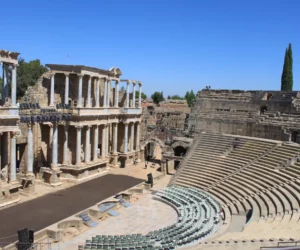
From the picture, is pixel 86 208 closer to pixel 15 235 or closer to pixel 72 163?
pixel 15 235

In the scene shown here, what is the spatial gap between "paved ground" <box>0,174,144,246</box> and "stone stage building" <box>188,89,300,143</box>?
10738 millimetres

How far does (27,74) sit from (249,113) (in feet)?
120

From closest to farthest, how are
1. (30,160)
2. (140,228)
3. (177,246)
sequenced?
1. (177,246)
2. (140,228)
3. (30,160)

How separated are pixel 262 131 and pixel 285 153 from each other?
6.13 meters

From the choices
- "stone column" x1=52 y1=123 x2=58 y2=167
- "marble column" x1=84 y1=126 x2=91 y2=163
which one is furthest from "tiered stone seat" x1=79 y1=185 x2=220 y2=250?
"stone column" x1=52 y1=123 x2=58 y2=167

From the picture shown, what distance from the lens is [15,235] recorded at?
65.0 ft

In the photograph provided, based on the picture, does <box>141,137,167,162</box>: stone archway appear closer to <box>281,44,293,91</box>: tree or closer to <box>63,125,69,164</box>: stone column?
<box>63,125,69,164</box>: stone column

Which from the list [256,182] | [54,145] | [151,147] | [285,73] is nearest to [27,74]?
[151,147]

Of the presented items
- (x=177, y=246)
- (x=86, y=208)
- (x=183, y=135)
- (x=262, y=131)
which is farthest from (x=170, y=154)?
(x=177, y=246)

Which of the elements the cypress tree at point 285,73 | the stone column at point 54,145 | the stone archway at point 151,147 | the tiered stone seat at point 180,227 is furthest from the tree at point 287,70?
the stone column at point 54,145

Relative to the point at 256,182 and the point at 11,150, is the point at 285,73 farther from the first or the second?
the point at 11,150

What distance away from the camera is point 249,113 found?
38.6 m

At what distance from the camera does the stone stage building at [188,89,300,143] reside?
3391 cm

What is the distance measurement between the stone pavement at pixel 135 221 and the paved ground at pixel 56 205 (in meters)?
2.36
